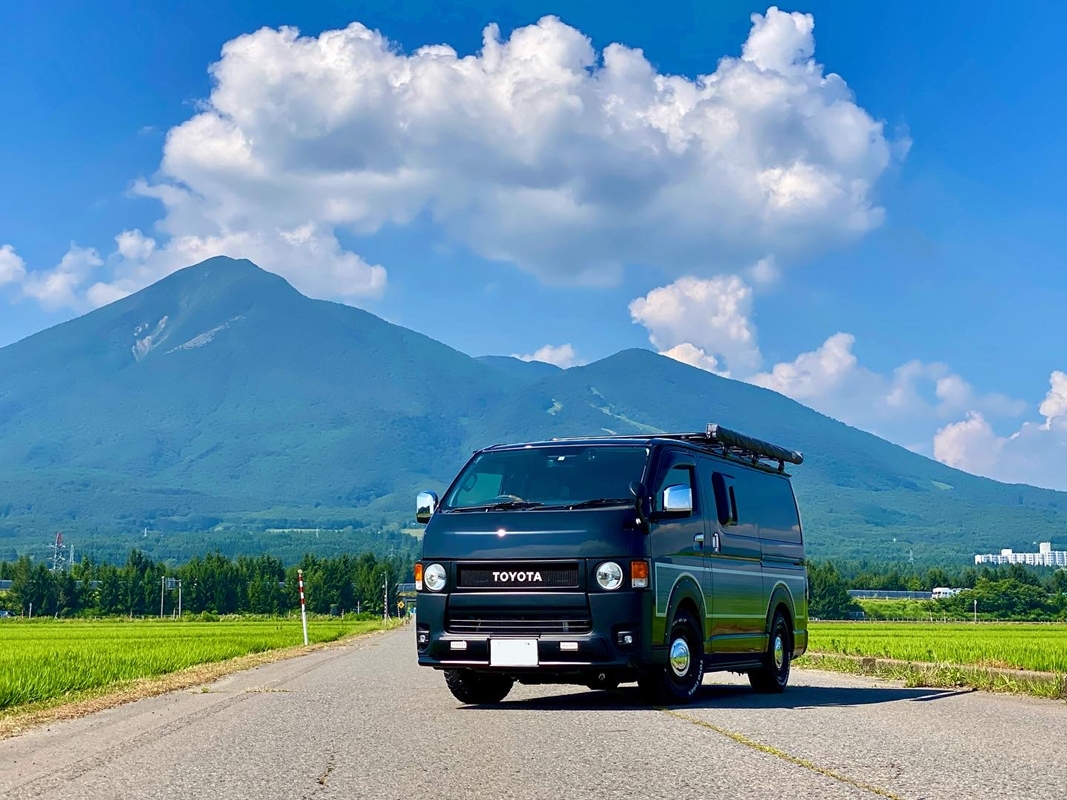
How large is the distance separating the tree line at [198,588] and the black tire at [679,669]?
128 metres

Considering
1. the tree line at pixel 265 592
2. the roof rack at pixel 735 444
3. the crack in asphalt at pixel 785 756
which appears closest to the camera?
the crack in asphalt at pixel 785 756

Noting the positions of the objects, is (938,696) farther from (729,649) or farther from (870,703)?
(729,649)

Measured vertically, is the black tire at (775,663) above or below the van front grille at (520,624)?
below

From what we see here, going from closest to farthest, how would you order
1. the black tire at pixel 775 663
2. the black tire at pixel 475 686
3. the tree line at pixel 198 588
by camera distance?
1. the black tire at pixel 475 686
2. the black tire at pixel 775 663
3. the tree line at pixel 198 588

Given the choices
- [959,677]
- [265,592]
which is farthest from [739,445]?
[265,592]

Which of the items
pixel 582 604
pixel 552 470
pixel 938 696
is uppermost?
pixel 552 470

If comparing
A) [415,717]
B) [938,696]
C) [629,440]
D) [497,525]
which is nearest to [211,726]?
[415,717]

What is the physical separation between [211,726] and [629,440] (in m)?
4.67

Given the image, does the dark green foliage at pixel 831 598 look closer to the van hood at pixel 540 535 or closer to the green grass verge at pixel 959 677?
the green grass verge at pixel 959 677

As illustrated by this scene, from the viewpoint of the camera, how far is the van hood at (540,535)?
460 inches

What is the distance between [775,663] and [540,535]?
467 cm

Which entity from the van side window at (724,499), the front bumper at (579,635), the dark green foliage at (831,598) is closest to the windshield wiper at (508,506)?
the front bumper at (579,635)

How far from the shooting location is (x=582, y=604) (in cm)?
1166

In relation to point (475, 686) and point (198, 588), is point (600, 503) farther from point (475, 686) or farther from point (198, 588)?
point (198, 588)
